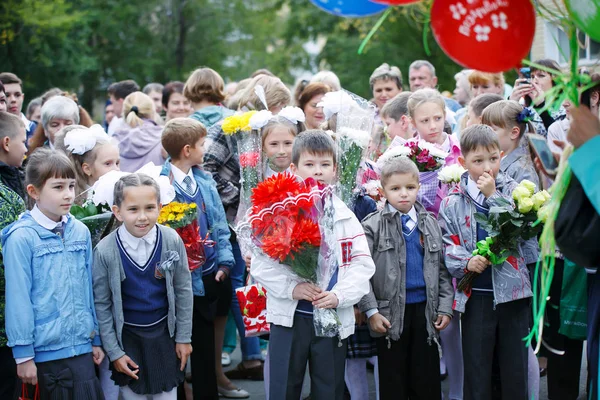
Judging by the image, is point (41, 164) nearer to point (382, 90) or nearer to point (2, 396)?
point (2, 396)

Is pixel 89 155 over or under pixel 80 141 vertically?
under

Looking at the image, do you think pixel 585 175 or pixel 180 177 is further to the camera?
pixel 180 177

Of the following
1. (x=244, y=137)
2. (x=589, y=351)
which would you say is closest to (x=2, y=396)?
(x=244, y=137)

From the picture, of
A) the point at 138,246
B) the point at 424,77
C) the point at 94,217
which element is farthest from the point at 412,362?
the point at 424,77

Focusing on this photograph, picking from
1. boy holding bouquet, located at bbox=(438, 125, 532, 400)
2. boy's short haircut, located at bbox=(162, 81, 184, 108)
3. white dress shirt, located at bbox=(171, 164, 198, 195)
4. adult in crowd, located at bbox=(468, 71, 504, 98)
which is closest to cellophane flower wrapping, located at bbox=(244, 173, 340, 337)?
boy holding bouquet, located at bbox=(438, 125, 532, 400)

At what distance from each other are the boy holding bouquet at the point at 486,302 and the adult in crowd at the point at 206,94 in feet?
9.69

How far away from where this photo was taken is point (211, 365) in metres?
5.86

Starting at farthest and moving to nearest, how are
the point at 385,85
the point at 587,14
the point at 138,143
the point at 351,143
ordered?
→ the point at 385,85 < the point at 138,143 < the point at 351,143 < the point at 587,14

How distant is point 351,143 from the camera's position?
5.14 meters

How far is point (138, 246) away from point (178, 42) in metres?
25.3

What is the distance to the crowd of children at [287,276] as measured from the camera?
461cm

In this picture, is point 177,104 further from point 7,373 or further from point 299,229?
point 299,229

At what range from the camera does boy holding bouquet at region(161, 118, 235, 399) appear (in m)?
5.82

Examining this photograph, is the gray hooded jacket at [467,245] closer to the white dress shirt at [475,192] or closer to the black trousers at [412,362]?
the white dress shirt at [475,192]
